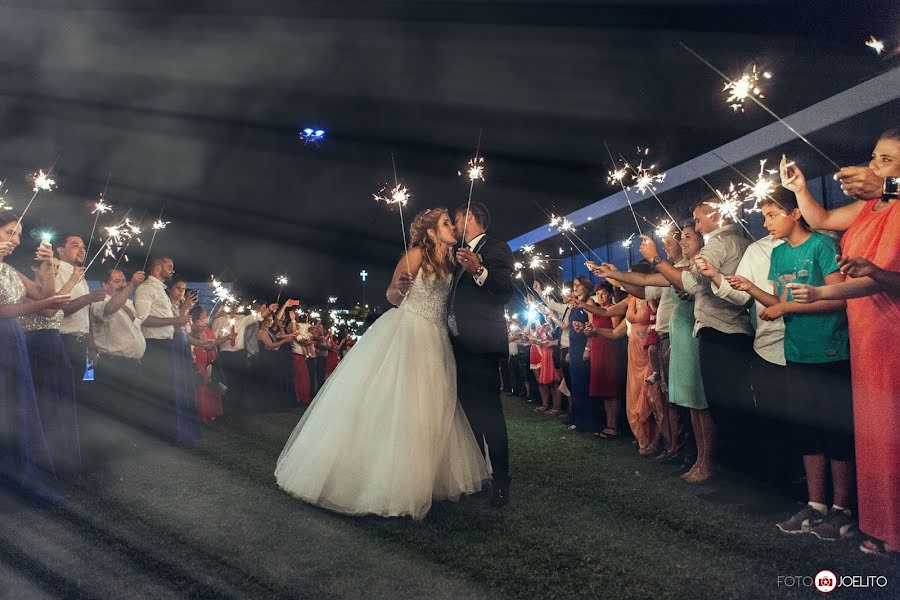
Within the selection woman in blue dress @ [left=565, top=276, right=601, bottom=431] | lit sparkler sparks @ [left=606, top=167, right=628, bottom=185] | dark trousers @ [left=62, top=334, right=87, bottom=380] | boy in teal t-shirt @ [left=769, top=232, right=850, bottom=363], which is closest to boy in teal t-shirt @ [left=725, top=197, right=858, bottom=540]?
boy in teal t-shirt @ [left=769, top=232, right=850, bottom=363]

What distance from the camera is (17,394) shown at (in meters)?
4.63

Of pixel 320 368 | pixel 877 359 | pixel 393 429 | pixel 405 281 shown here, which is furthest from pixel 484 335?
pixel 320 368

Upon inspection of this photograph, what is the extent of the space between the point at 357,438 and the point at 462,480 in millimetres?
829

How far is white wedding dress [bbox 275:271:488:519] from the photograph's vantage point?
3.73m

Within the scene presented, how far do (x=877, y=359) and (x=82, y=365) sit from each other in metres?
6.68

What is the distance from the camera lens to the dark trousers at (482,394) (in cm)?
411

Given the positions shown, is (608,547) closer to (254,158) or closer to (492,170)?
(492,170)

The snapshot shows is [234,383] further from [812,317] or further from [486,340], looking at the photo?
[812,317]

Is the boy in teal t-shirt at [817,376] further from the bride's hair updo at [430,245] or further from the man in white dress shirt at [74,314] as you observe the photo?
the man in white dress shirt at [74,314]

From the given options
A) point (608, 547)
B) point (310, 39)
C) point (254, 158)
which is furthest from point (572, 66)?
point (254, 158)

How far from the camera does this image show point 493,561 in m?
2.91

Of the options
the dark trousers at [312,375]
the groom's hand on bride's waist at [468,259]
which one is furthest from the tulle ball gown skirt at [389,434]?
the dark trousers at [312,375]

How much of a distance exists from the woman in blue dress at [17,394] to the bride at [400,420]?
6.75 feet

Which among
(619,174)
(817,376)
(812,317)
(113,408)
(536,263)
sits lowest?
(113,408)
